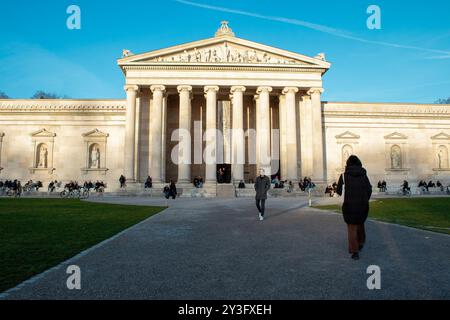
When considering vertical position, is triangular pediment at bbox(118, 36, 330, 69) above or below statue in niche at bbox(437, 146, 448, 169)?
above

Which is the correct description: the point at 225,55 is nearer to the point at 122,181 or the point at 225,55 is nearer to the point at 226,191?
the point at 226,191

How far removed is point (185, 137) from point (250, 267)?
32.7 meters

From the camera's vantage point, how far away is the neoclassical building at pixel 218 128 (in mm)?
39281

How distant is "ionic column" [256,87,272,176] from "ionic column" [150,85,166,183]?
1158cm

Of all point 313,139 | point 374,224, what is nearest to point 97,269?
point 374,224

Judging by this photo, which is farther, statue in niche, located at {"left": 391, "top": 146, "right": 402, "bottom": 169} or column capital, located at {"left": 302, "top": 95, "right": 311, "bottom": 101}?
statue in niche, located at {"left": 391, "top": 146, "right": 402, "bottom": 169}

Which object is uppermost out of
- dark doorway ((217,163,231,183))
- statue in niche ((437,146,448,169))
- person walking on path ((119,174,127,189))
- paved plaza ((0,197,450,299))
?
statue in niche ((437,146,448,169))

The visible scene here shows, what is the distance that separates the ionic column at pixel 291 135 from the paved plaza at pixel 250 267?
28789mm

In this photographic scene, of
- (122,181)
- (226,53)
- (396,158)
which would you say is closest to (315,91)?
(226,53)

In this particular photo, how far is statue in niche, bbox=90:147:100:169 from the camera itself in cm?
4394

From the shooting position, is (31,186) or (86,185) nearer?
(86,185)

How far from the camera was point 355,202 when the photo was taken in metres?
7.68

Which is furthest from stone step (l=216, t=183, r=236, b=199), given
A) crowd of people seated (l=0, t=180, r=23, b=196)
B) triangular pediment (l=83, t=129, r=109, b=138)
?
crowd of people seated (l=0, t=180, r=23, b=196)

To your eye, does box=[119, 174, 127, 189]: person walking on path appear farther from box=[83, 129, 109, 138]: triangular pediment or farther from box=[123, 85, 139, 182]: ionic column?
box=[83, 129, 109, 138]: triangular pediment
